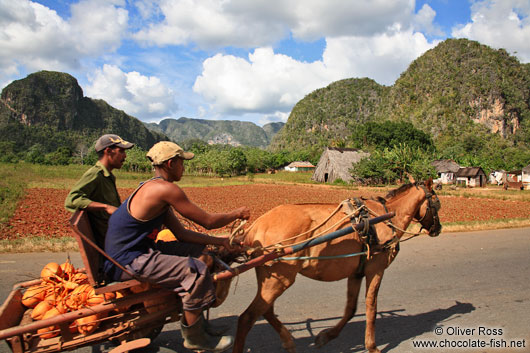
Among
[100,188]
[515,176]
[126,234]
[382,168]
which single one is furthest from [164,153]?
[515,176]

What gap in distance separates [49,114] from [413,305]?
154961 millimetres

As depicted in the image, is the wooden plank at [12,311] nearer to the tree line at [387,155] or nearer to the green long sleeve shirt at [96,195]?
the green long sleeve shirt at [96,195]

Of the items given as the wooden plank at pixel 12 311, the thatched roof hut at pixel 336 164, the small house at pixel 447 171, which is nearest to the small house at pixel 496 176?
the small house at pixel 447 171

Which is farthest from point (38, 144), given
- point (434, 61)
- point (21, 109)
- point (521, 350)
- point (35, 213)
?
point (521, 350)

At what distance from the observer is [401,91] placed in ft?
336

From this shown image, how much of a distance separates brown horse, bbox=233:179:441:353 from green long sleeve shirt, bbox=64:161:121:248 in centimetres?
151

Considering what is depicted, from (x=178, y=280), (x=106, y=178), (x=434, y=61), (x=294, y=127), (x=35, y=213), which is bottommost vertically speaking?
(x=35, y=213)

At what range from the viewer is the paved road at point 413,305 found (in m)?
3.96

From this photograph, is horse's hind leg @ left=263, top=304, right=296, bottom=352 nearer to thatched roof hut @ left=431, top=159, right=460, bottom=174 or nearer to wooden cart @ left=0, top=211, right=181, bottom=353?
wooden cart @ left=0, top=211, right=181, bottom=353

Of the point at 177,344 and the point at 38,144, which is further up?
the point at 38,144

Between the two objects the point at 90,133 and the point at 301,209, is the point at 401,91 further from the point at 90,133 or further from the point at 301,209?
the point at 90,133

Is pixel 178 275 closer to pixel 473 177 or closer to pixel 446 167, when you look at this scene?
pixel 473 177

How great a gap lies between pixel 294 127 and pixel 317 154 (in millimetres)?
55679

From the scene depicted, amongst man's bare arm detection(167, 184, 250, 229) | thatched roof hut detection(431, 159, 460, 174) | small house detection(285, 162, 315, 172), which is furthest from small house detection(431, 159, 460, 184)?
man's bare arm detection(167, 184, 250, 229)
